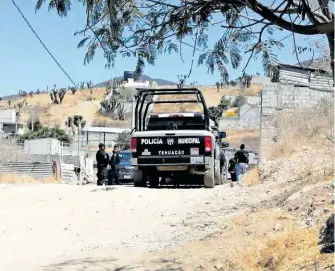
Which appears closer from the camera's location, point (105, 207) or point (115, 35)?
point (115, 35)

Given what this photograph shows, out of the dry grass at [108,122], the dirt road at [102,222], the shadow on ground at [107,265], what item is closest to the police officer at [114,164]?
the dirt road at [102,222]

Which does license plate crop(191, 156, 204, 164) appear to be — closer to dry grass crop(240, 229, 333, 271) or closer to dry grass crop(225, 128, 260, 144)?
dry grass crop(240, 229, 333, 271)

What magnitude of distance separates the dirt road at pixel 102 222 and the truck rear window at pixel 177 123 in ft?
9.06

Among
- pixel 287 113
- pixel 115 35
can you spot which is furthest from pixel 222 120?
pixel 115 35

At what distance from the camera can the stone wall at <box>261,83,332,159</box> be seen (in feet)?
68.6

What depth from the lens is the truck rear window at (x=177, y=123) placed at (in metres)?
16.4

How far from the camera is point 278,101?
2184 centimetres

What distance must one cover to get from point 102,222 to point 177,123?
246 inches

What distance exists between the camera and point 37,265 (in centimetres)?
817

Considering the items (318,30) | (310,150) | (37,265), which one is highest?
(318,30)

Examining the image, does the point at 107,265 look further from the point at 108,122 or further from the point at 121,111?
the point at 108,122

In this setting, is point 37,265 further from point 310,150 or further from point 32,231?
point 310,150

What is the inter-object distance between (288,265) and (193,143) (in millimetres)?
8716

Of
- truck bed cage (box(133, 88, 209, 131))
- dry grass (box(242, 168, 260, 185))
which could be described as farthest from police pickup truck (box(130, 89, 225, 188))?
dry grass (box(242, 168, 260, 185))
